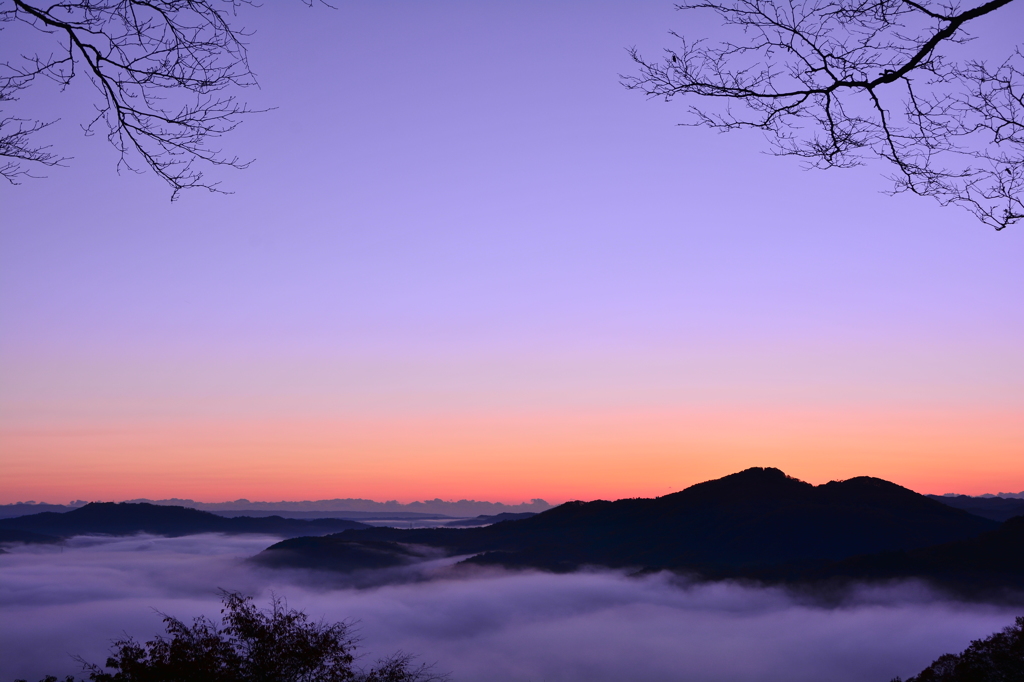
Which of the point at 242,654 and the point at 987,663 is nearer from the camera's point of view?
the point at 242,654

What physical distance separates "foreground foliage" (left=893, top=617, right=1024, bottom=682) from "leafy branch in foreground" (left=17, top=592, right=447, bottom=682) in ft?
126

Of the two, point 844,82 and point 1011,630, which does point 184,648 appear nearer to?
point 844,82

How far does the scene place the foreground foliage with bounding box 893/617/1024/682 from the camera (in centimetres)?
5184

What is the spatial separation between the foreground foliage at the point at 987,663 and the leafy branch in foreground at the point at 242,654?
38.5 metres

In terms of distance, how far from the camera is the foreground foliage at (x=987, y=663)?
51.8 metres

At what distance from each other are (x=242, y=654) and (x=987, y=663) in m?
48.7

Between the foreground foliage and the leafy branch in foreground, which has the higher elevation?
the leafy branch in foreground

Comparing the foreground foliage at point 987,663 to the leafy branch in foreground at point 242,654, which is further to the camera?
the foreground foliage at point 987,663

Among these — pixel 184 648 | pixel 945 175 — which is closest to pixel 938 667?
pixel 184 648

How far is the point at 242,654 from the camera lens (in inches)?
1332

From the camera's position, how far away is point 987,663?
54.0 m

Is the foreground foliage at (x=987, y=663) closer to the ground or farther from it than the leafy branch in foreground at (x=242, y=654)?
closer to the ground

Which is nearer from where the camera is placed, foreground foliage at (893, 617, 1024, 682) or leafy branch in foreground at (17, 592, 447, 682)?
leafy branch in foreground at (17, 592, 447, 682)

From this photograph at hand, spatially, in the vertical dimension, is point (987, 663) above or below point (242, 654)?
below
